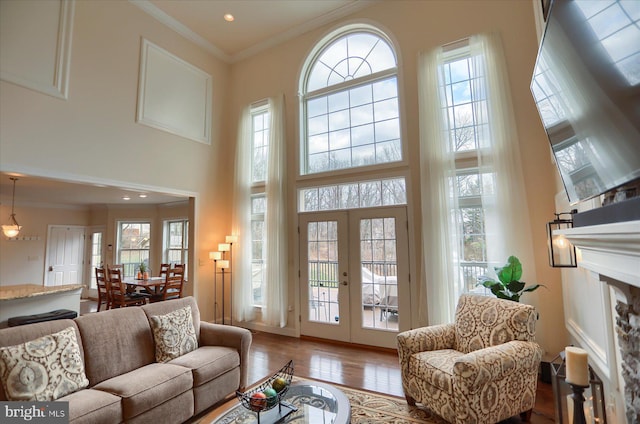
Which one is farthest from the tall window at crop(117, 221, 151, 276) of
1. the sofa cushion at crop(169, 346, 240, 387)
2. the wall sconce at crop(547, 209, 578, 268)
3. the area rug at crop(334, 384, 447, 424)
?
the wall sconce at crop(547, 209, 578, 268)

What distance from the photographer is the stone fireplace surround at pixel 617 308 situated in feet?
4.09

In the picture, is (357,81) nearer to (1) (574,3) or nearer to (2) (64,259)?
(1) (574,3)

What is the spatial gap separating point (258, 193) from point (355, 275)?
7.90ft

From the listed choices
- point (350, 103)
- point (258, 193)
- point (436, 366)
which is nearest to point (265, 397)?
point (436, 366)

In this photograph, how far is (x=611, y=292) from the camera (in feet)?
6.40

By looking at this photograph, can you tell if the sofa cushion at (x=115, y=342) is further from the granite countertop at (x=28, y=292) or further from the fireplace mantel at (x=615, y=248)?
the fireplace mantel at (x=615, y=248)

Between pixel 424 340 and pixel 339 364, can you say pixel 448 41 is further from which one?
pixel 339 364

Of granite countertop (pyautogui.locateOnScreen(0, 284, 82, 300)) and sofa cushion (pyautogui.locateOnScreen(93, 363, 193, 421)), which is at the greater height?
granite countertop (pyautogui.locateOnScreen(0, 284, 82, 300))

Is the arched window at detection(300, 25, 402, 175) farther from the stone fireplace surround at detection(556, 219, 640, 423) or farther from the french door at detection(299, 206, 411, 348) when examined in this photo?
the stone fireplace surround at detection(556, 219, 640, 423)

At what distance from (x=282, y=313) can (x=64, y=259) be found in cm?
726

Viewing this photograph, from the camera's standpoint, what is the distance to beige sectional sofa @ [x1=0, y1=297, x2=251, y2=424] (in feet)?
7.00

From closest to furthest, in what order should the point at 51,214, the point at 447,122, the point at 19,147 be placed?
the point at 19,147 < the point at 447,122 < the point at 51,214

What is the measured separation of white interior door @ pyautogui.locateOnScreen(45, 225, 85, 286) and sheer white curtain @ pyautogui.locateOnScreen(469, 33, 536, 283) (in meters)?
10.3

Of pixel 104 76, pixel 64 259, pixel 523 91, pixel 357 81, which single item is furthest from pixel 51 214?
pixel 523 91
